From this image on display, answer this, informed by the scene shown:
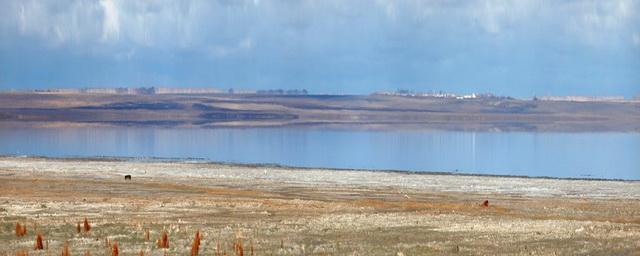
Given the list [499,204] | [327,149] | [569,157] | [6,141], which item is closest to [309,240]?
[499,204]

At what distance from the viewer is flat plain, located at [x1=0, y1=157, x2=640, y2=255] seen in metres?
24.1

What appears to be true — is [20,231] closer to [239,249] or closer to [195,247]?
[195,247]

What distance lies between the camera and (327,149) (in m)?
99.7

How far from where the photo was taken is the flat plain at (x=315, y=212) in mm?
24094

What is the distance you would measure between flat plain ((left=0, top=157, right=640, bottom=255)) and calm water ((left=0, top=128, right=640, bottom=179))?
1572 centimetres

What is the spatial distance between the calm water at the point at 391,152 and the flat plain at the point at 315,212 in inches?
619

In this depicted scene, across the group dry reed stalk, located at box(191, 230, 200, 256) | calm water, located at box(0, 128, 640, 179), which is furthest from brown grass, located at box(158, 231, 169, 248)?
calm water, located at box(0, 128, 640, 179)

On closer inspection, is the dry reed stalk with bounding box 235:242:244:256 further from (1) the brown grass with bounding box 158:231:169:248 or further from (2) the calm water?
(2) the calm water

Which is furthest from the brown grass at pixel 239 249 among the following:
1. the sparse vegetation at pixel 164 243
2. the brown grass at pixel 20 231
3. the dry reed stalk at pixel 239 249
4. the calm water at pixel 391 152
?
the calm water at pixel 391 152

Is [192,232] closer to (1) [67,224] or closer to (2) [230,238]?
(2) [230,238]

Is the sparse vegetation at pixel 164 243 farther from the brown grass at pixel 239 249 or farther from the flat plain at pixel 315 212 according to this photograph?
the brown grass at pixel 239 249

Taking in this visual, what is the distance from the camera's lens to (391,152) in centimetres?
9531

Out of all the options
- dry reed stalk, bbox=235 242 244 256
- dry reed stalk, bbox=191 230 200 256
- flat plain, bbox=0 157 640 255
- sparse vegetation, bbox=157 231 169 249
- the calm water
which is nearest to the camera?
dry reed stalk, bbox=235 242 244 256

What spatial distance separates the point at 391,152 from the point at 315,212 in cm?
6173
